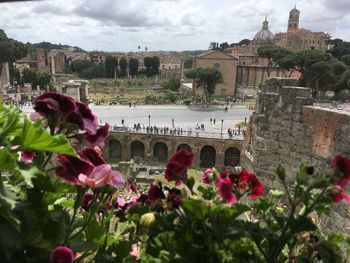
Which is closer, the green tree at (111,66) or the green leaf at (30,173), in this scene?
the green leaf at (30,173)

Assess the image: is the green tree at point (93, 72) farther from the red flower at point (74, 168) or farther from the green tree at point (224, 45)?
the red flower at point (74, 168)

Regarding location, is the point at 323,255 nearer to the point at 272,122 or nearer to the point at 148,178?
the point at 272,122

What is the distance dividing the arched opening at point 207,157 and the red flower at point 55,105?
30.1 meters

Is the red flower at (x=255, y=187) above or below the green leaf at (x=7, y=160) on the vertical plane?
below

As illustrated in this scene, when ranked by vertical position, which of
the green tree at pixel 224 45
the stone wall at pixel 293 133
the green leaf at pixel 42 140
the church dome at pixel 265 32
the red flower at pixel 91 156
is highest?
the church dome at pixel 265 32

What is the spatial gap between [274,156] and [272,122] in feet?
2.35

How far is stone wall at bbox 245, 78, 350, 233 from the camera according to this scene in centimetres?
576

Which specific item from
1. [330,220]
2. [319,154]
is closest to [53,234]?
[330,220]

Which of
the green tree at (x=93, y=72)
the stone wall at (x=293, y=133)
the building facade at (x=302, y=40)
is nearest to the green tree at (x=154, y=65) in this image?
the green tree at (x=93, y=72)

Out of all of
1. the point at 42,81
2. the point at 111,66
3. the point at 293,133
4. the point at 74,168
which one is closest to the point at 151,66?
the point at 111,66

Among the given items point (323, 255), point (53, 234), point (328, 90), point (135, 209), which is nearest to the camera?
point (323, 255)

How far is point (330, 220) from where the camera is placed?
5.36 m

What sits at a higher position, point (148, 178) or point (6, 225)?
point (6, 225)

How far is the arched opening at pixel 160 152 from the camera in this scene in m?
32.3
